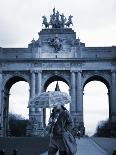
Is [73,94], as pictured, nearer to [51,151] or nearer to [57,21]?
[57,21]

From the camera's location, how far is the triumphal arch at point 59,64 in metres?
70.4

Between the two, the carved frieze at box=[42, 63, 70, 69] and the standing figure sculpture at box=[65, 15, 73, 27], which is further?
the standing figure sculpture at box=[65, 15, 73, 27]

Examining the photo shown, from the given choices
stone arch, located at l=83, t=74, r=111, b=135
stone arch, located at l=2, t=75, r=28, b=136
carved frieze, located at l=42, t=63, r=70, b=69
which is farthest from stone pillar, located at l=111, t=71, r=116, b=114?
stone arch, located at l=2, t=75, r=28, b=136

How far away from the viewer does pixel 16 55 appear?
7238cm

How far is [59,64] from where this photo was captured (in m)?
70.9

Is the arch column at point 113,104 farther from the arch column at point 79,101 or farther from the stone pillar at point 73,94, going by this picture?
the stone pillar at point 73,94

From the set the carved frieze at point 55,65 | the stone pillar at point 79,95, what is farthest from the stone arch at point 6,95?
the stone pillar at point 79,95

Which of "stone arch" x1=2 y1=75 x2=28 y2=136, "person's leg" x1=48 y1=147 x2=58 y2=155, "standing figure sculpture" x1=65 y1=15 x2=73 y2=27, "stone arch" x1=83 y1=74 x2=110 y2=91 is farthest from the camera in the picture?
"standing figure sculpture" x1=65 y1=15 x2=73 y2=27

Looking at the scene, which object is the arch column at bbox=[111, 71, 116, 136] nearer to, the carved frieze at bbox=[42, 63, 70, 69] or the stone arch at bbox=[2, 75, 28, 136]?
the carved frieze at bbox=[42, 63, 70, 69]

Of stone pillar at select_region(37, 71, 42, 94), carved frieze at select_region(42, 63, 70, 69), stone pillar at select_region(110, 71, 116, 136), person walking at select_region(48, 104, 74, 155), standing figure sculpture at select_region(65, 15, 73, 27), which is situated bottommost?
person walking at select_region(48, 104, 74, 155)

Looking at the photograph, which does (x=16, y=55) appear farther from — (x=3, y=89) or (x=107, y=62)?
(x=107, y=62)

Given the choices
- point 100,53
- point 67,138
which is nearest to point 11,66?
point 100,53

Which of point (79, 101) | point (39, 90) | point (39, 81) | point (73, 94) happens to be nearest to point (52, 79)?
point (39, 81)

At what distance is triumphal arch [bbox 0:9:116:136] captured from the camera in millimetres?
70438
